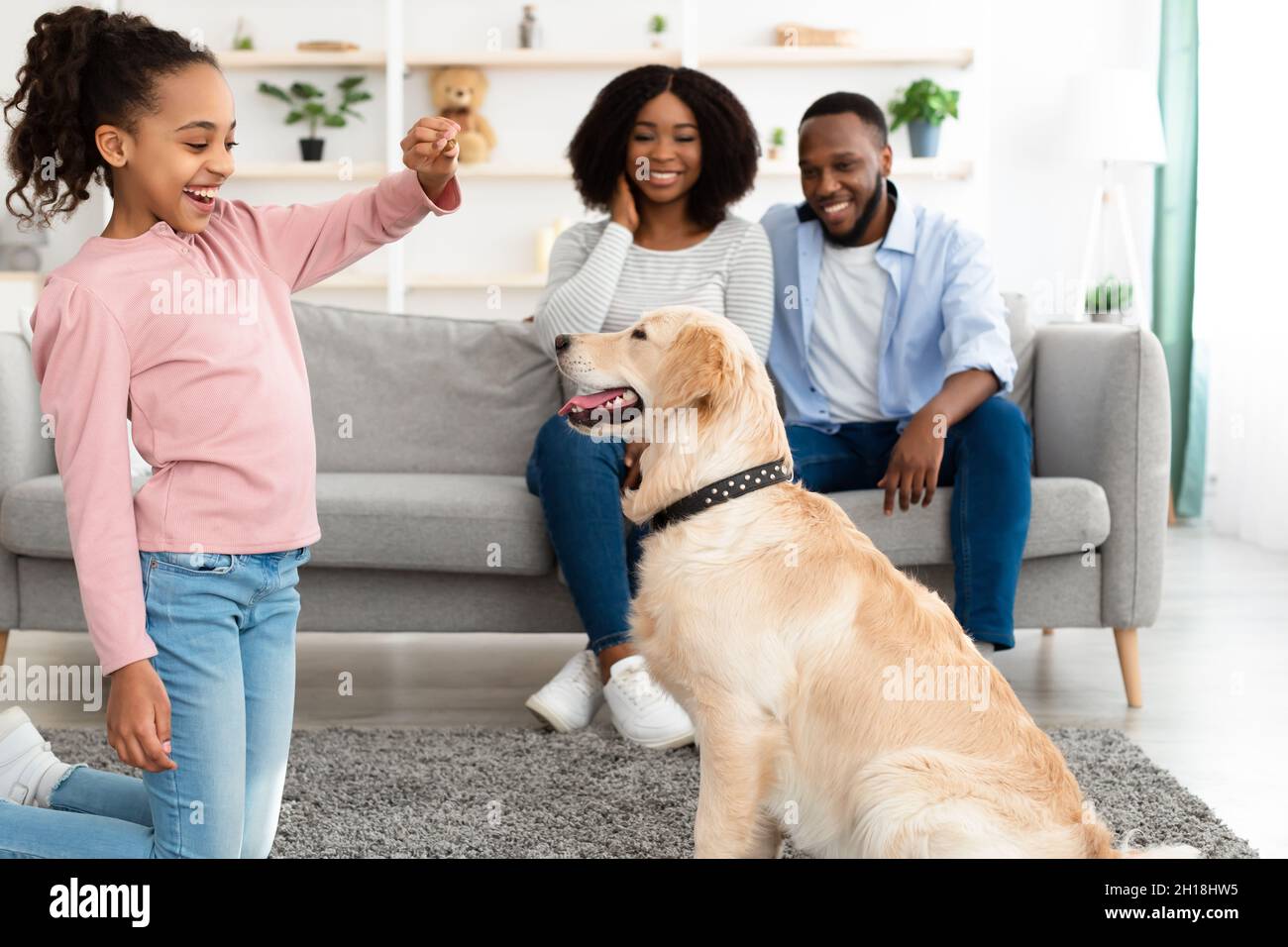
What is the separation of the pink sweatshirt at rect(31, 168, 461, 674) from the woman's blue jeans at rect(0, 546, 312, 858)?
39 mm

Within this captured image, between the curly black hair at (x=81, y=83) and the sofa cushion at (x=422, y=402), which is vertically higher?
the curly black hair at (x=81, y=83)

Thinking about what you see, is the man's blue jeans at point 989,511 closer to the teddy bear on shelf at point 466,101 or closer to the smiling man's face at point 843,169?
the smiling man's face at point 843,169

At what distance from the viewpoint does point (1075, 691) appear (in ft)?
9.53

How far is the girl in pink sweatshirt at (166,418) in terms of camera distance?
1.33 meters

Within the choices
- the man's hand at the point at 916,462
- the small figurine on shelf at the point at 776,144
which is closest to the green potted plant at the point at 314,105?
the small figurine on shelf at the point at 776,144

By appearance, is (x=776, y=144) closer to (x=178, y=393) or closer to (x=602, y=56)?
(x=602, y=56)

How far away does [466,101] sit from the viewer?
5977 millimetres

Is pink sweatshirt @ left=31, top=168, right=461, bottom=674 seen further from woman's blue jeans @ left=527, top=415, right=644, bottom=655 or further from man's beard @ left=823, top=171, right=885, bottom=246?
man's beard @ left=823, top=171, right=885, bottom=246

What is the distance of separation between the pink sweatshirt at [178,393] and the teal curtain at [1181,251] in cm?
481

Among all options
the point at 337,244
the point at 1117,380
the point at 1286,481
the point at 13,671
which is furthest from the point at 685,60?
the point at 337,244

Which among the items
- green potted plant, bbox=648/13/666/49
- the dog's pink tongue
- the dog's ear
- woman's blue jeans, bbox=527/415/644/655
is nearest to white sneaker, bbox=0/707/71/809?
the dog's pink tongue
